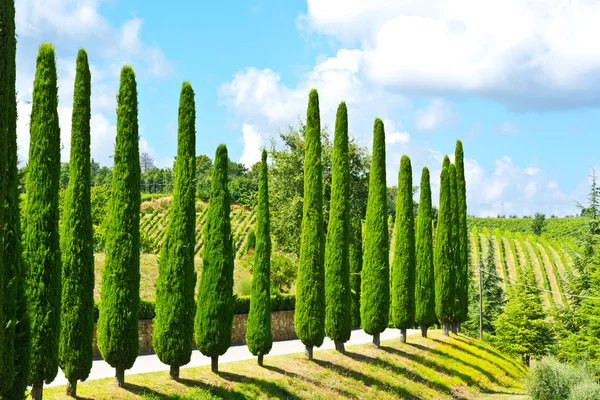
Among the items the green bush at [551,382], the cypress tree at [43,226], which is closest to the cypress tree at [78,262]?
the cypress tree at [43,226]

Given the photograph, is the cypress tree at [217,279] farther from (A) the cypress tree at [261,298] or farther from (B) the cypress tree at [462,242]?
(B) the cypress tree at [462,242]

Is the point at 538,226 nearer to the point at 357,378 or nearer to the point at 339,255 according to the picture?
the point at 339,255

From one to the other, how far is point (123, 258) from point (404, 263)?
60.8ft

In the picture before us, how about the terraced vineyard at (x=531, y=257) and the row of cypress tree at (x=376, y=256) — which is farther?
the terraced vineyard at (x=531, y=257)

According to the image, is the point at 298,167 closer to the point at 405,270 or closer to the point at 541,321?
the point at 405,270

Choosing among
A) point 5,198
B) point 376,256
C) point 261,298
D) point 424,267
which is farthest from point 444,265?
point 5,198

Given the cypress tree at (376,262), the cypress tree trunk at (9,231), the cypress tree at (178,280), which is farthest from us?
the cypress tree at (376,262)

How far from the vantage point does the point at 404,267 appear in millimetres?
32250

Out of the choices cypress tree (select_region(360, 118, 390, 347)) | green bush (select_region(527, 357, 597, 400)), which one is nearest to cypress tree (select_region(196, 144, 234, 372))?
cypress tree (select_region(360, 118, 390, 347))

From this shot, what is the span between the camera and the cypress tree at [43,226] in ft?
44.8

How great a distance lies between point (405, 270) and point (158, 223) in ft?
187

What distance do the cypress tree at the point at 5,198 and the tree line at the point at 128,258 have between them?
0.03m

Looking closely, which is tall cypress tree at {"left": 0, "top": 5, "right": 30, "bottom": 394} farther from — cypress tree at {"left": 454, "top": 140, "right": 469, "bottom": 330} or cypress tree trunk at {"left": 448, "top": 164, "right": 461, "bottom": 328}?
cypress tree at {"left": 454, "top": 140, "right": 469, "bottom": 330}

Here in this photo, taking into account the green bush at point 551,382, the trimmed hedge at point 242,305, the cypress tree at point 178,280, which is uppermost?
the cypress tree at point 178,280
